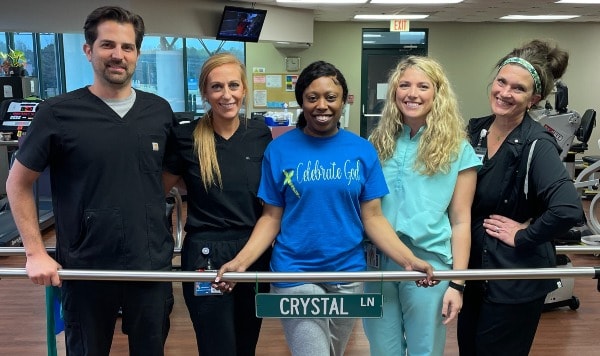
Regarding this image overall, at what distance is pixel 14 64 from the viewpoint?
27.0 feet

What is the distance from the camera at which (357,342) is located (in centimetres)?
349

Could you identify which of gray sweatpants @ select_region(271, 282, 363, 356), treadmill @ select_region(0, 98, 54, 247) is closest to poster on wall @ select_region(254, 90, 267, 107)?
treadmill @ select_region(0, 98, 54, 247)

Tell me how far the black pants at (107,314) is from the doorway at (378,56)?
30.9 feet

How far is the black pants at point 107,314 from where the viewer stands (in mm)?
1859

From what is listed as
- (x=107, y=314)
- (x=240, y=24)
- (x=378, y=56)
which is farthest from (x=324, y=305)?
(x=378, y=56)

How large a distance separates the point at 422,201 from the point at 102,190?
111 centimetres

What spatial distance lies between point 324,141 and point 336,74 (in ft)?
0.78

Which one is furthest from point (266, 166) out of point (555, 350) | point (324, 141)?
point (555, 350)

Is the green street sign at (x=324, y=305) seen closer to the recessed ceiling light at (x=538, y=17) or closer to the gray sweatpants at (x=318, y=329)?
the gray sweatpants at (x=318, y=329)

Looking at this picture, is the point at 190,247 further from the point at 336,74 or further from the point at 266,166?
the point at 336,74

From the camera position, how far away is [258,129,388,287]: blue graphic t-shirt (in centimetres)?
181

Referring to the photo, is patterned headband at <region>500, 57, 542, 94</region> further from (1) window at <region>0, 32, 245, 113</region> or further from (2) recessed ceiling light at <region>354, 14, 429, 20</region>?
(1) window at <region>0, 32, 245, 113</region>

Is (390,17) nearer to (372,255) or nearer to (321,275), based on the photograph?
(372,255)

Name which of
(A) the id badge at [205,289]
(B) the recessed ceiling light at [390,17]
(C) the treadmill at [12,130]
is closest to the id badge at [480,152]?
(A) the id badge at [205,289]
